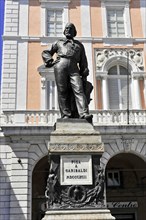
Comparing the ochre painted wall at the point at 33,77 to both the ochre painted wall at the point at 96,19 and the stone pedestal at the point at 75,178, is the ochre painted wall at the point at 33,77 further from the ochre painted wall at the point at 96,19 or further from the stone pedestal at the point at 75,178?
the stone pedestal at the point at 75,178

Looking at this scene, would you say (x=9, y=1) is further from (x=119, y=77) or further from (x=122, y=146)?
(x=122, y=146)

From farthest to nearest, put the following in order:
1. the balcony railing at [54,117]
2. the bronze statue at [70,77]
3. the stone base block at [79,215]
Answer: the balcony railing at [54,117] < the bronze statue at [70,77] < the stone base block at [79,215]

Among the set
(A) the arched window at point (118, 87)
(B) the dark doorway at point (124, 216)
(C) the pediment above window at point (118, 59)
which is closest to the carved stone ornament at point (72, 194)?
(A) the arched window at point (118, 87)

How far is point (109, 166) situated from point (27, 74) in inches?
265

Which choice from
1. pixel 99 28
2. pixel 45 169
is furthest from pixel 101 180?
pixel 99 28

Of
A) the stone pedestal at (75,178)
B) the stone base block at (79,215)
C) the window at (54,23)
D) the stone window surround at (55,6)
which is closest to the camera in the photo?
the stone base block at (79,215)

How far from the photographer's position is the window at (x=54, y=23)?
20109 millimetres

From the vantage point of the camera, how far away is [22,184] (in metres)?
16.1

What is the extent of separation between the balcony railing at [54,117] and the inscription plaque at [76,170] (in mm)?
10677

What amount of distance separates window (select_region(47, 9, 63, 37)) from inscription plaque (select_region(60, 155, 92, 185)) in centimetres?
1473

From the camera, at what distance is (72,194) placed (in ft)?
19.7

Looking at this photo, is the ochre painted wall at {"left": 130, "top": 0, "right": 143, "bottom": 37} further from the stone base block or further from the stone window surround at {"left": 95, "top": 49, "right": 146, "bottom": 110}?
the stone base block

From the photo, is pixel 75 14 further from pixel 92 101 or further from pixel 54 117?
pixel 54 117

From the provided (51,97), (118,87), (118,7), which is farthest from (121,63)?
(51,97)
